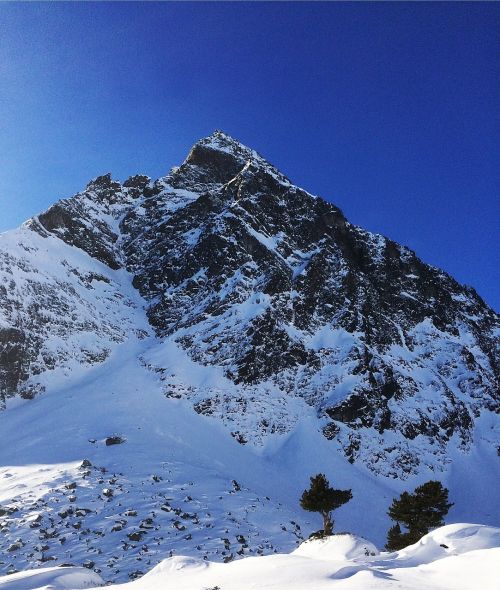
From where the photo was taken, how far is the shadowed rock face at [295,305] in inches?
2469

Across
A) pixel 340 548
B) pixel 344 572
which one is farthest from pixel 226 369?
pixel 344 572

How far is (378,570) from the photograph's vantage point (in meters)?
12.0

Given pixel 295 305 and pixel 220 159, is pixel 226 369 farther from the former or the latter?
pixel 220 159

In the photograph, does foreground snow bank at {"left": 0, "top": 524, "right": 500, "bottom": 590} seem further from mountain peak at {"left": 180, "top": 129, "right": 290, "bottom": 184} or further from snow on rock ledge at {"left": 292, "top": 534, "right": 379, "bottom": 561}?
mountain peak at {"left": 180, "top": 129, "right": 290, "bottom": 184}

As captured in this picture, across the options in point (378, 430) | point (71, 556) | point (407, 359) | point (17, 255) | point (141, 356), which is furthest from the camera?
point (407, 359)

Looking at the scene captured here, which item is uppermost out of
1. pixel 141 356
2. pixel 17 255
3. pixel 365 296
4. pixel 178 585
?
pixel 17 255

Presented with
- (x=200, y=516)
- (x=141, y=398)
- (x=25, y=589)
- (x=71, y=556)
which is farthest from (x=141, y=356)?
(x=25, y=589)

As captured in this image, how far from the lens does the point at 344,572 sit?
37.7 ft

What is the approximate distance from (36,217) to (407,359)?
70.6m

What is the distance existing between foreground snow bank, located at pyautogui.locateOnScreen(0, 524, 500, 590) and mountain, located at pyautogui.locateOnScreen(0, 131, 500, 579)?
28.9 feet

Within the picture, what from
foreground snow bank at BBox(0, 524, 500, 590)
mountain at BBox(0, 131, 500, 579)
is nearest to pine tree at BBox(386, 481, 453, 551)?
mountain at BBox(0, 131, 500, 579)

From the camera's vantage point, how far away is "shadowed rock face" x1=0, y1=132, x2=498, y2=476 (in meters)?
62.7

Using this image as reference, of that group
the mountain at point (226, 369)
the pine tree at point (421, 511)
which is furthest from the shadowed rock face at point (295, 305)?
the pine tree at point (421, 511)

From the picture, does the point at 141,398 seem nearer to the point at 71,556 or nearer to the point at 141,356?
the point at 141,356
